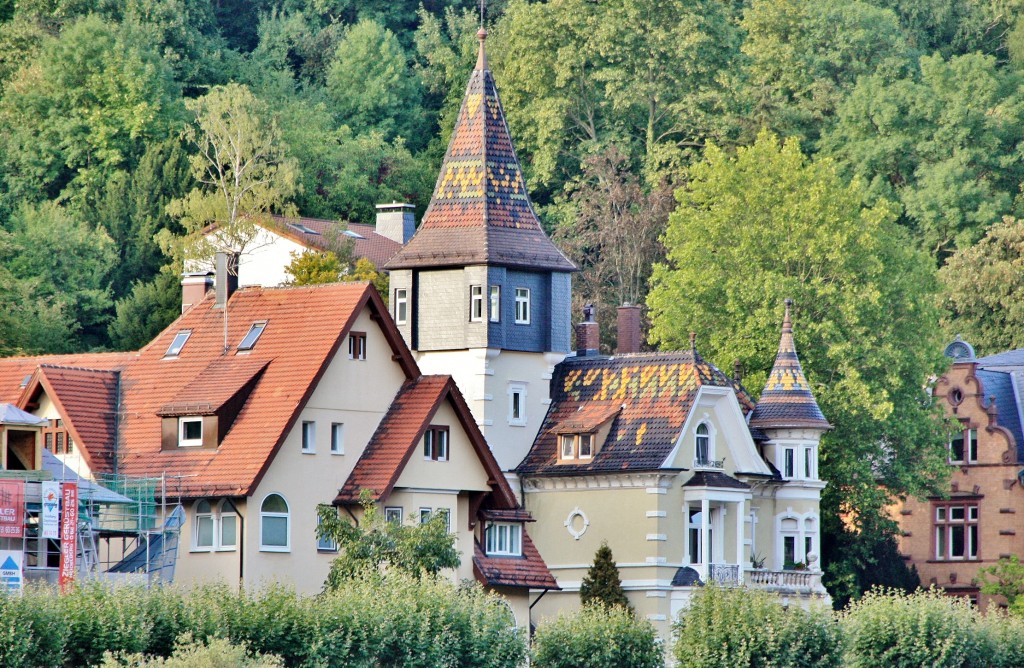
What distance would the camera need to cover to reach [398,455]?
6738cm

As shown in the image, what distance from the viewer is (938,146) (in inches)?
4422

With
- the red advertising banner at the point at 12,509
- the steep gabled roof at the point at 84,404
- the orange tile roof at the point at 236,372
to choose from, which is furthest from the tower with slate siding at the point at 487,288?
the red advertising banner at the point at 12,509

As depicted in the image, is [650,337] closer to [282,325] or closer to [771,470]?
[771,470]

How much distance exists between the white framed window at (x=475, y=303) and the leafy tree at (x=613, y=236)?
889 inches

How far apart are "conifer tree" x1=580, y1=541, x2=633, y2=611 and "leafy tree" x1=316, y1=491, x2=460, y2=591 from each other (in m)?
9.02

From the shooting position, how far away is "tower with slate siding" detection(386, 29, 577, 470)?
76812 millimetres

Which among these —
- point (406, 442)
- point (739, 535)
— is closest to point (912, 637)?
point (739, 535)

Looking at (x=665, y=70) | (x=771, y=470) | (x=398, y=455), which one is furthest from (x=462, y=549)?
(x=665, y=70)

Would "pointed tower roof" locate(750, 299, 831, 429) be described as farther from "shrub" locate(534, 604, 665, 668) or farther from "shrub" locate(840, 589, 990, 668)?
"shrub" locate(534, 604, 665, 668)

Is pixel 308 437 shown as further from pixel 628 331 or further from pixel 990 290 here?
pixel 990 290

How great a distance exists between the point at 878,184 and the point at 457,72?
22.9m

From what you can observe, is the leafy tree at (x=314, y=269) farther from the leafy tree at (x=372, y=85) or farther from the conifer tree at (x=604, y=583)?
the leafy tree at (x=372, y=85)

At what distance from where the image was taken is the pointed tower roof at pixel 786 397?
78.9 metres

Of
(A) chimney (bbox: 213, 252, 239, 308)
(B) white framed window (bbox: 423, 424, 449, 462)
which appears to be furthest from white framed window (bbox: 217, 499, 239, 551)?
(A) chimney (bbox: 213, 252, 239, 308)
